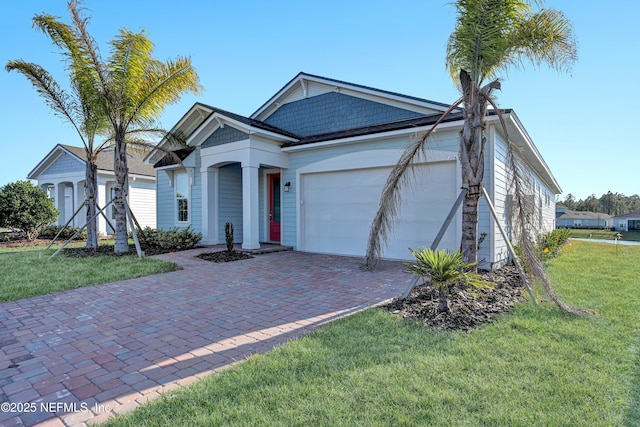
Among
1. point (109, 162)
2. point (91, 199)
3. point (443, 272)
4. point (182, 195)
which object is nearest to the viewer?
point (443, 272)

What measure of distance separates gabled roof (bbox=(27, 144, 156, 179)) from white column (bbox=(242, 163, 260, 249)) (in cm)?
1135

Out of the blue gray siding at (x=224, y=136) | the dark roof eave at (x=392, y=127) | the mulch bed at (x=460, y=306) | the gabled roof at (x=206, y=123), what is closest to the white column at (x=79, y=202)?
the gabled roof at (x=206, y=123)

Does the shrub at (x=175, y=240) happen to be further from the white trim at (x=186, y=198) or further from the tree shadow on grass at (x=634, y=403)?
the tree shadow on grass at (x=634, y=403)

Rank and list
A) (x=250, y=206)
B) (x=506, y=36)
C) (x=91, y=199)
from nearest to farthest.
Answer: (x=506, y=36)
(x=250, y=206)
(x=91, y=199)

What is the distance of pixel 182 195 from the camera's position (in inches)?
526

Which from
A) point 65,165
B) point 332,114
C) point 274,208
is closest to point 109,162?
point 65,165

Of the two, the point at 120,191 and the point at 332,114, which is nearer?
the point at 120,191

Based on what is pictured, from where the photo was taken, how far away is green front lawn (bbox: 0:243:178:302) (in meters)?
6.00

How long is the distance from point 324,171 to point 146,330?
6946 mm

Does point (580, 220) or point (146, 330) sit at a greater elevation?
point (146, 330)

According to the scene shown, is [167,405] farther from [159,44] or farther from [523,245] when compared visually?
[159,44]

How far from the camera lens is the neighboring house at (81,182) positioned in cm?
1797

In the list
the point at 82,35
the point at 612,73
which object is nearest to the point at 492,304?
the point at 612,73

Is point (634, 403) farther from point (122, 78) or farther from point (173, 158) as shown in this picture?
point (173, 158)
